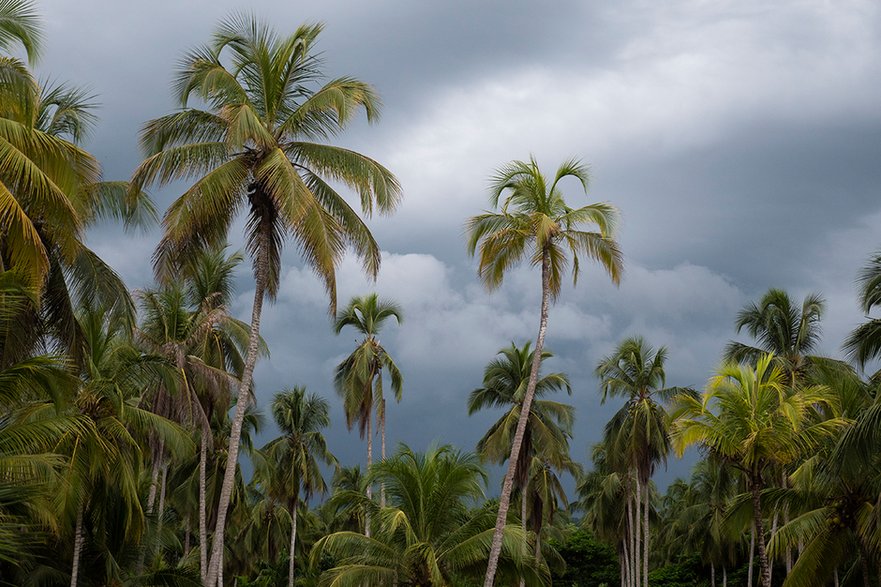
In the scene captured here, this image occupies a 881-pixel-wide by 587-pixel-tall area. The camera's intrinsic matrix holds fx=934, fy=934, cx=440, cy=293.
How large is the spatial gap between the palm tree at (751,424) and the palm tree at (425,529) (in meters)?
5.91

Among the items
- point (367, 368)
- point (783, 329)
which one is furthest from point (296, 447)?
point (783, 329)

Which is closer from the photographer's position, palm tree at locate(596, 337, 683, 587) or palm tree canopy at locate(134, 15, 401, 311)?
palm tree canopy at locate(134, 15, 401, 311)

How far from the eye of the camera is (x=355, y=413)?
42.8 meters

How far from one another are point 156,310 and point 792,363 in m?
24.3

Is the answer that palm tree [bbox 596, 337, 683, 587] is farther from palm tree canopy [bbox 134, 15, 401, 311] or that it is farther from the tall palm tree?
Result: palm tree canopy [bbox 134, 15, 401, 311]

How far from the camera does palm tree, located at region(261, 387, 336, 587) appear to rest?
4753 centimetres

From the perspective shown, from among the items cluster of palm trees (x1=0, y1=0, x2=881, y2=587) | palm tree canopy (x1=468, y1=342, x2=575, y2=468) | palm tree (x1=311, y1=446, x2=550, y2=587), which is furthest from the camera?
palm tree canopy (x1=468, y1=342, x2=575, y2=468)

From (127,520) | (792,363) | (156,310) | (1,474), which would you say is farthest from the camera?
(792,363)

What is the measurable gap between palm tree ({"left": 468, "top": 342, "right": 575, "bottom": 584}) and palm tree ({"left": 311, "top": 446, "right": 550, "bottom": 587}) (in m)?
11.9

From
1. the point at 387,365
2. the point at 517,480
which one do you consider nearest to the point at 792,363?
the point at 517,480

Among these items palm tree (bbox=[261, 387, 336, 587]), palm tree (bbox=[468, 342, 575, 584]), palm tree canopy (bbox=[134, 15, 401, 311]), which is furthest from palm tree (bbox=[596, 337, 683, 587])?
palm tree canopy (bbox=[134, 15, 401, 311])

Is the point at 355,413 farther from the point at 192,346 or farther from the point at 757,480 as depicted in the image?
the point at 757,480

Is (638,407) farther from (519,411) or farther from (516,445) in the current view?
(516,445)

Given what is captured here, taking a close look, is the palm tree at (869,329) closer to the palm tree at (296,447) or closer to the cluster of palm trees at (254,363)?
the cluster of palm trees at (254,363)
